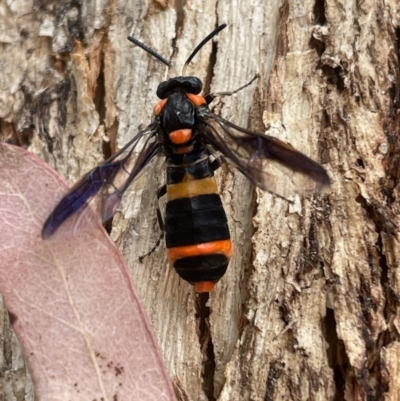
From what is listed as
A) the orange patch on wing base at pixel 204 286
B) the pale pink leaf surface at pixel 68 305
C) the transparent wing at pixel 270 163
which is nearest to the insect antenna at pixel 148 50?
the transparent wing at pixel 270 163

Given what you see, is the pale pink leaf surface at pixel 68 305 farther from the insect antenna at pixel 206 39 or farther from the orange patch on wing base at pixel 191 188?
the insect antenna at pixel 206 39

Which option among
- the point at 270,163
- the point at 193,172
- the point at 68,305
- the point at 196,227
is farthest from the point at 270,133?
the point at 68,305

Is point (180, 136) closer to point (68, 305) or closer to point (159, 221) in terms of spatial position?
point (159, 221)

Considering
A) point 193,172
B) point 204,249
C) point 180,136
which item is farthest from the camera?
point 180,136

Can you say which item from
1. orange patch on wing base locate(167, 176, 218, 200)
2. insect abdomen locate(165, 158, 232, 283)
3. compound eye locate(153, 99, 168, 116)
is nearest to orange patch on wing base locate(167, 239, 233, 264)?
insect abdomen locate(165, 158, 232, 283)

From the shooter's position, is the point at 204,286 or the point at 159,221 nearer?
the point at 204,286

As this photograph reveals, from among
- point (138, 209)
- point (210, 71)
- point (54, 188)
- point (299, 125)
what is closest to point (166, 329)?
point (138, 209)
